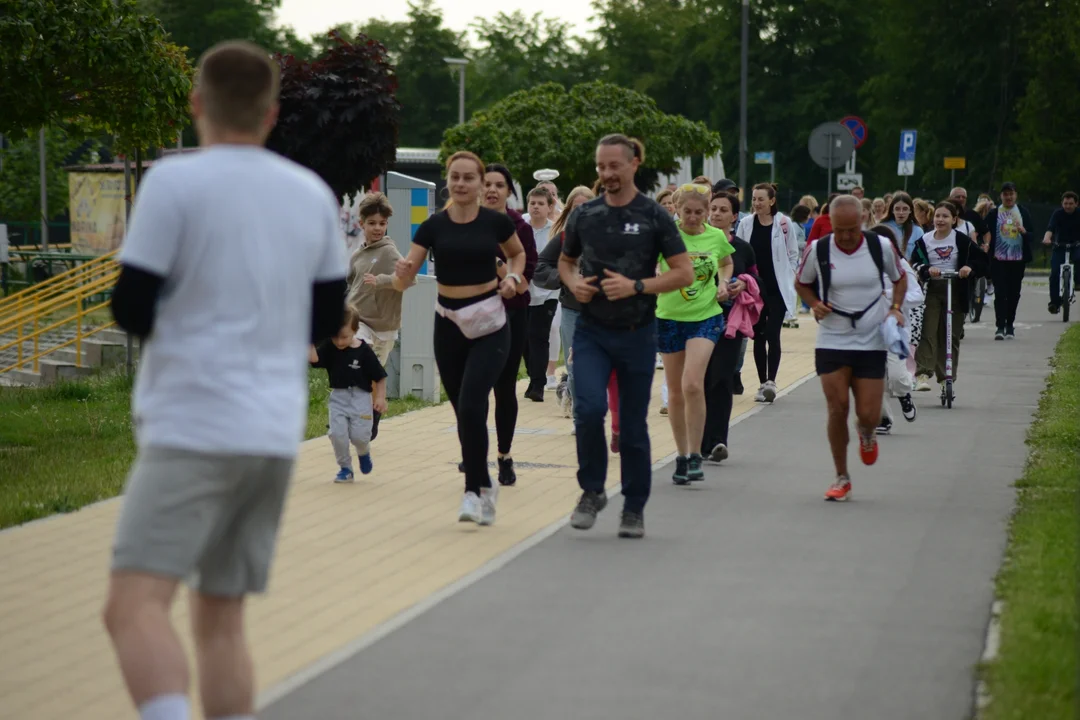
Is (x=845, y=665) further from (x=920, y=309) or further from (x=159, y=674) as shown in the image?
(x=920, y=309)

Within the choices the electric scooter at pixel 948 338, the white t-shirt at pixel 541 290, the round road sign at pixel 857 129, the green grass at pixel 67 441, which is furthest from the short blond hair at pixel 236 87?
the round road sign at pixel 857 129

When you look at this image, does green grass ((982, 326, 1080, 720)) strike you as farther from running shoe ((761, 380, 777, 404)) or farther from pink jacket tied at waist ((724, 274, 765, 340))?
running shoe ((761, 380, 777, 404))

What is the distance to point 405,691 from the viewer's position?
5.42m

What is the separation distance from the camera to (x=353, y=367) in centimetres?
1013

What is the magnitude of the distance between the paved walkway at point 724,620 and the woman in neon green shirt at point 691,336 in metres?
0.27

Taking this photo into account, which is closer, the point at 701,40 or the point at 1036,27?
the point at 1036,27

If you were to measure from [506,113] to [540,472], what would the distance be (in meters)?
25.2

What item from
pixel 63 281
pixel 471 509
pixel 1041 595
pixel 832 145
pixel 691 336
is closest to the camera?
pixel 1041 595

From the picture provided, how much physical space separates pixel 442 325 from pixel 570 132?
26.4m

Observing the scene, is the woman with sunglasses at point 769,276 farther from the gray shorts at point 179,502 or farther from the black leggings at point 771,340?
the gray shorts at point 179,502

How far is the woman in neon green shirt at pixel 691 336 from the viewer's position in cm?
1009

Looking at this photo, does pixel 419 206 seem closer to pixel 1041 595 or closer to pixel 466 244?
pixel 466 244

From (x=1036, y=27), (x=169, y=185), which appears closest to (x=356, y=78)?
(x=169, y=185)

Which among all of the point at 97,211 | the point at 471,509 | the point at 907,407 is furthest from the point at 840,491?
the point at 97,211
